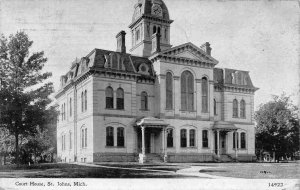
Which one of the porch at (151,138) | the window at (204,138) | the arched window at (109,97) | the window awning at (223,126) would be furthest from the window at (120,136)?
the window awning at (223,126)

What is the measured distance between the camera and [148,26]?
121 ft

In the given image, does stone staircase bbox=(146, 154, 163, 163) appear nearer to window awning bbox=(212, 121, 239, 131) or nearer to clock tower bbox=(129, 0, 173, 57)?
window awning bbox=(212, 121, 239, 131)

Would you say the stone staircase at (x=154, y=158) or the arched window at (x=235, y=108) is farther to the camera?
the arched window at (x=235, y=108)

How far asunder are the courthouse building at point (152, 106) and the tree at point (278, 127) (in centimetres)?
455

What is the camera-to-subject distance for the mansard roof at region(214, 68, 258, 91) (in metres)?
35.9

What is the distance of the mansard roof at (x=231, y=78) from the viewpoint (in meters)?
35.9

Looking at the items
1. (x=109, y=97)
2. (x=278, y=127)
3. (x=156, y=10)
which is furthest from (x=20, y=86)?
(x=278, y=127)

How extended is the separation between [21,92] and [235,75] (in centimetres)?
2166

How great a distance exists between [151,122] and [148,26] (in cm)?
1161

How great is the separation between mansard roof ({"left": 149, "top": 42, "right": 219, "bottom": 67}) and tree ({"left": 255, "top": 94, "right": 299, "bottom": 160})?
28.5 ft

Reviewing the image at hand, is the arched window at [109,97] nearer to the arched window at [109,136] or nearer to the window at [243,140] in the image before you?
the arched window at [109,136]

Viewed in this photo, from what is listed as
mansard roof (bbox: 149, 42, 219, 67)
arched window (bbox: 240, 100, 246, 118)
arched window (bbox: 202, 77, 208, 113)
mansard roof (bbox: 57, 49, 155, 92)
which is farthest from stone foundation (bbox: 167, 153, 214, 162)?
mansard roof (bbox: 149, 42, 219, 67)
